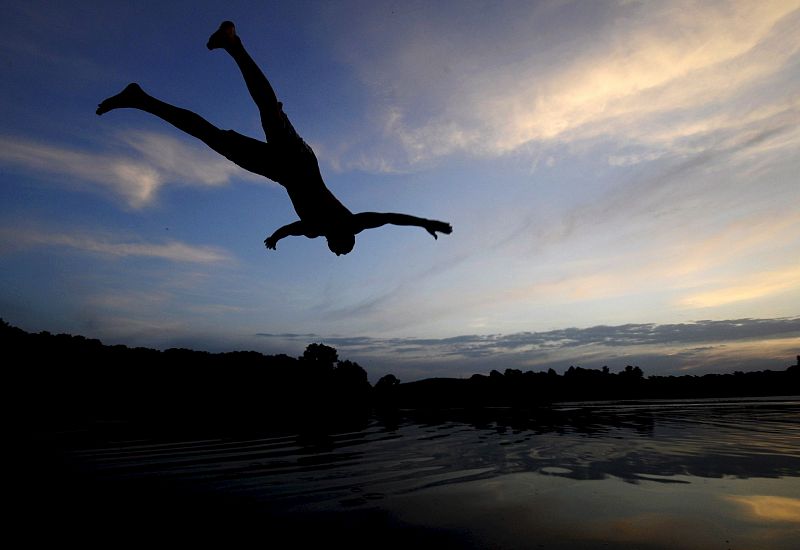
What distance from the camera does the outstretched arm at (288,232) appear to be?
7.03 m

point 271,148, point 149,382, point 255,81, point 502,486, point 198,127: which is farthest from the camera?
point 149,382

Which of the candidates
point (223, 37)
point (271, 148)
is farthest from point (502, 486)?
point (223, 37)

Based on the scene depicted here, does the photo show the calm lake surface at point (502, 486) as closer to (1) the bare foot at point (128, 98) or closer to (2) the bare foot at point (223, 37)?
(1) the bare foot at point (128, 98)

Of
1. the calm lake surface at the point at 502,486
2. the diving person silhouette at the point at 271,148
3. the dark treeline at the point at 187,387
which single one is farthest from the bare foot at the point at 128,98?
the dark treeline at the point at 187,387

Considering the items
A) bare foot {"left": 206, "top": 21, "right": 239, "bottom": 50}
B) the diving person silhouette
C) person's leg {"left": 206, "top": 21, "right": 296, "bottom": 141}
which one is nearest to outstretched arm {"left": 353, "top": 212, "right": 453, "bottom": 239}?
the diving person silhouette

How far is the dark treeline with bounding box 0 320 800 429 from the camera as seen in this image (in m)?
36.8

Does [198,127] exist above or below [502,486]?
above

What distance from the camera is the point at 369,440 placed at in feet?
64.0

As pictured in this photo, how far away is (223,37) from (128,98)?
1606mm

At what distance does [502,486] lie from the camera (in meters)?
10.1

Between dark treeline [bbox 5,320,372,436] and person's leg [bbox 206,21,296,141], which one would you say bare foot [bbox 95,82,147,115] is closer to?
person's leg [bbox 206,21,296,141]

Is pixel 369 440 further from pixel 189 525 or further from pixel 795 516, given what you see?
pixel 795 516

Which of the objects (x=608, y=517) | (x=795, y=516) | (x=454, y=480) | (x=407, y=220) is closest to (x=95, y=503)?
(x=454, y=480)

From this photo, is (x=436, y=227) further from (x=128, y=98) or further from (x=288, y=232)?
(x=128, y=98)
